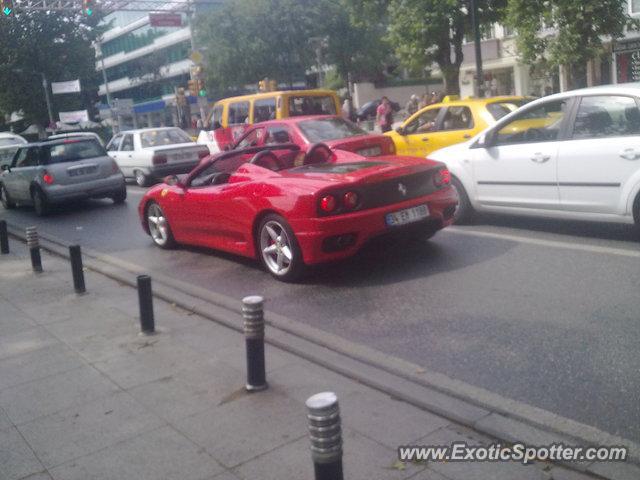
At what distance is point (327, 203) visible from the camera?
22.5 feet

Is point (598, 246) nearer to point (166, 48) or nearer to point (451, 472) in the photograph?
point (451, 472)

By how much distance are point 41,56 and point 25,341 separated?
4969 centimetres

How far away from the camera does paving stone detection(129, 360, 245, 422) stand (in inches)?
175

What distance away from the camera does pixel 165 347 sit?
5.67m

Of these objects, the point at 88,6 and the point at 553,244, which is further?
the point at 88,6

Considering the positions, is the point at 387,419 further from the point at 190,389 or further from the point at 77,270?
the point at 77,270

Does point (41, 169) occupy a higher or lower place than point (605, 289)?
higher

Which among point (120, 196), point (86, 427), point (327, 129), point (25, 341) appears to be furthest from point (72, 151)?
point (86, 427)

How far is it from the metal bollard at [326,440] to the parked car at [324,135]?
29.5 ft

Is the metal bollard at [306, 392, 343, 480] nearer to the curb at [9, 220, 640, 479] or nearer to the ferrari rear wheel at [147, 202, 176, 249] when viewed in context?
the curb at [9, 220, 640, 479]

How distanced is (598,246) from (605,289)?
5.15ft

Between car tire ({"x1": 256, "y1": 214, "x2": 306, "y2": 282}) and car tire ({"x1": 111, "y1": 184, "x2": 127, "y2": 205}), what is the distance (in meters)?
9.09

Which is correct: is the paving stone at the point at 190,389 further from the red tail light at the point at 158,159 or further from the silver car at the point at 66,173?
the red tail light at the point at 158,159

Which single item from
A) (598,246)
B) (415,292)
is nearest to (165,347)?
(415,292)
